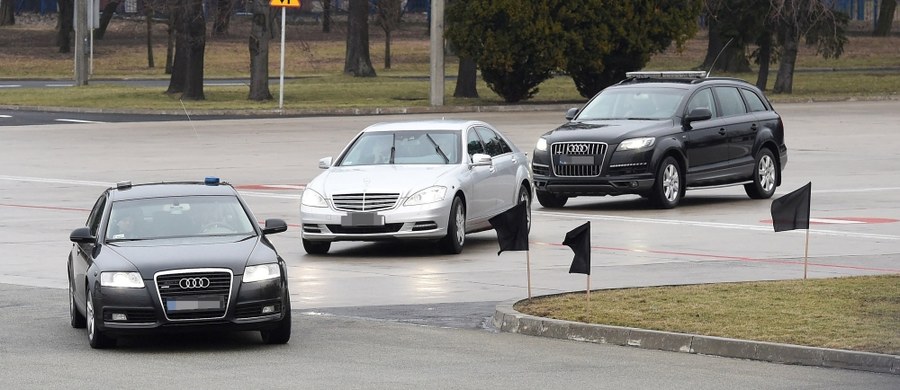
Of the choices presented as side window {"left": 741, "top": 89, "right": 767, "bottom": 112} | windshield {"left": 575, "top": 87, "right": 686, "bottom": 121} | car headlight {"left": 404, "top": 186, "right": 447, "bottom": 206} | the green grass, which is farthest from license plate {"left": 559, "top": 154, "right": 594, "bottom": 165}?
the green grass

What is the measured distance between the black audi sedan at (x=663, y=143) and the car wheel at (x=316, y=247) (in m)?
5.55

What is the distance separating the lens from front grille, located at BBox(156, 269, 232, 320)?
472 inches

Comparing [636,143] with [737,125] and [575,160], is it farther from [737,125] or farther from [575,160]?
[737,125]

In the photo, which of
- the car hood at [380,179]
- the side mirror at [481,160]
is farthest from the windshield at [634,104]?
the car hood at [380,179]

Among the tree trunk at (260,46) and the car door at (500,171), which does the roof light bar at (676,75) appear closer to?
the car door at (500,171)

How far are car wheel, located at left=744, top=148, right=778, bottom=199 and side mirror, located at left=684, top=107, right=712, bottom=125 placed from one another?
1.52 m

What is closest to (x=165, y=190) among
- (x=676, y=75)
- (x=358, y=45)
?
(x=676, y=75)

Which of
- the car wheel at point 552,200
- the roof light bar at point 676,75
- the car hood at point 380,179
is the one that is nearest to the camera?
the car hood at point 380,179

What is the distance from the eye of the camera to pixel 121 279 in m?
12.1

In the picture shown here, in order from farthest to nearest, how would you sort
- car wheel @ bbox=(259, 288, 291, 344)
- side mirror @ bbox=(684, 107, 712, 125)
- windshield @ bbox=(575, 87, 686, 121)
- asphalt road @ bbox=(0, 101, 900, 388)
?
1. windshield @ bbox=(575, 87, 686, 121)
2. side mirror @ bbox=(684, 107, 712, 125)
3. car wheel @ bbox=(259, 288, 291, 344)
4. asphalt road @ bbox=(0, 101, 900, 388)

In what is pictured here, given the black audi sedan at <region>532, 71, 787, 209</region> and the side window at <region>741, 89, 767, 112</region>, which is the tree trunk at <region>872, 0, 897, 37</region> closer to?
the side window at <region>741, 89, 767, 112</region>

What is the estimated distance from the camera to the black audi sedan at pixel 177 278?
12016mm

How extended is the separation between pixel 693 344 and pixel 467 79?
44020 millimetres

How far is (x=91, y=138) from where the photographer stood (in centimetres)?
3819
